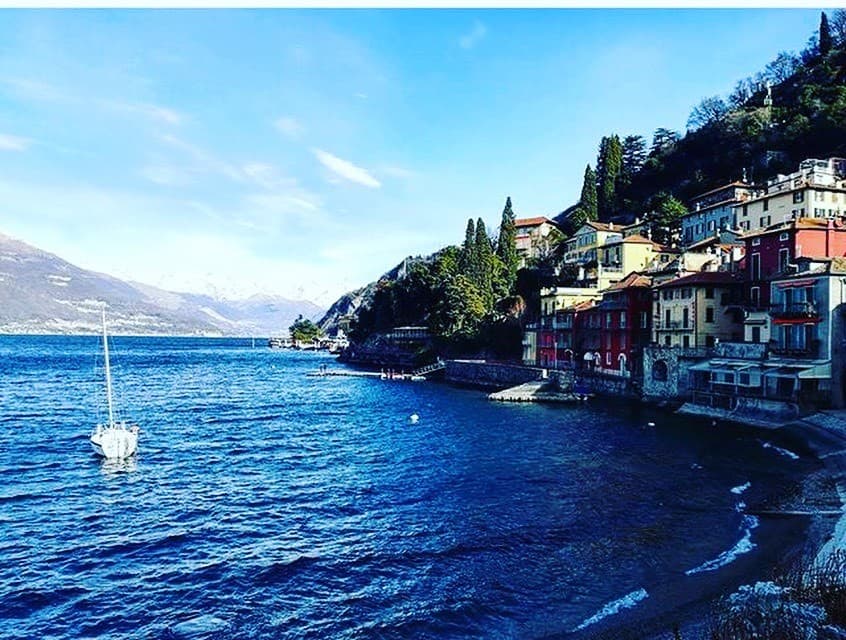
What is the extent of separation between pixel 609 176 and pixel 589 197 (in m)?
9.27

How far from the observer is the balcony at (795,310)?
163 feet

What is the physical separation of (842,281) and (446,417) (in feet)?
121

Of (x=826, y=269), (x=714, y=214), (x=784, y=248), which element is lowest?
(x=826, y=269)

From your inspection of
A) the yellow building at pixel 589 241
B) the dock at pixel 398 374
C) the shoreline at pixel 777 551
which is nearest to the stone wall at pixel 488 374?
the dock at pixel 398 374

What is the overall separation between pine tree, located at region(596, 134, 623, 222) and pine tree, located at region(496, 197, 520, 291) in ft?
66.5

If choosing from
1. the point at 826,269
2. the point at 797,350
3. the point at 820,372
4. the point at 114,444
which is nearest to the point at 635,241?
the point at 826,269

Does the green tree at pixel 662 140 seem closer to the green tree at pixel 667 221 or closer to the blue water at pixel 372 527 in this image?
the green tree at pixel 667 221

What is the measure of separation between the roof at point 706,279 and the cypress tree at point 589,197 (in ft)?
227

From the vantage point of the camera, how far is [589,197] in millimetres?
137750

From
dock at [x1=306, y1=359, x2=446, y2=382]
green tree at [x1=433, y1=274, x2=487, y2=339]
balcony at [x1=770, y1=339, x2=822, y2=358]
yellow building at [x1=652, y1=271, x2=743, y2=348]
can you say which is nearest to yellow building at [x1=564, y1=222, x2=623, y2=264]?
green tree at [x1=433, y1=274, x2=487, y2=339]

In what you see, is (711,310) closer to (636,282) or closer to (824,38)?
(636,282)

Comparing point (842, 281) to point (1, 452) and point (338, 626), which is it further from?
point (1, 452)

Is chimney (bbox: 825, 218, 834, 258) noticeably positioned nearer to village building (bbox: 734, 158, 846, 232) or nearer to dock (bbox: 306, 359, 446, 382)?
village building (bbox: 734, 158, 846, 232)

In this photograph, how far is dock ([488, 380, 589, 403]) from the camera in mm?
75750
